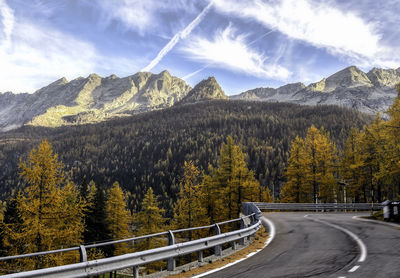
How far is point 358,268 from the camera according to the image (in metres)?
7.71

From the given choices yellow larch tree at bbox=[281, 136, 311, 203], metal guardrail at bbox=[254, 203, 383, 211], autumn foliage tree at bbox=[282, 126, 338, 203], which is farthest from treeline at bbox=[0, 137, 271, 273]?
autumn foliage tree at bbox=[282, 126, 338, 203]

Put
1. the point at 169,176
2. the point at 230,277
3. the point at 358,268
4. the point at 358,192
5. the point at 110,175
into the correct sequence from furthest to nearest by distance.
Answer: the point at 110,175 < the point at 169,176 < the point at 358,192 < the point at 358,268 < the point at 230,277

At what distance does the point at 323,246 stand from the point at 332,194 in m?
29.9

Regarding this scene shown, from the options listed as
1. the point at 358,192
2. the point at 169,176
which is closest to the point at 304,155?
the point at 358,192

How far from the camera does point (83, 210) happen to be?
24.1 m

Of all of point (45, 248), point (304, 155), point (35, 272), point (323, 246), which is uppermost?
point (304, 155)

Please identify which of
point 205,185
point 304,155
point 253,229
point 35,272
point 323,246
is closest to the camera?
point 35,272

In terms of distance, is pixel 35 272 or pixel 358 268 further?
pixel 358 268

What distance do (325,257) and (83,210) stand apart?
20071 mm

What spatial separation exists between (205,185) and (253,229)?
19760 mm

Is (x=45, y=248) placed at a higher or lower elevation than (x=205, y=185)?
lower

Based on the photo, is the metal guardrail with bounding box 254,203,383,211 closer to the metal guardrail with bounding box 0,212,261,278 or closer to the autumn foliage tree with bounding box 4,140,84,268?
the autumn foliage tree with bounding box 4,140,84,268

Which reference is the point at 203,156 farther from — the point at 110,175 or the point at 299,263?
the point at 299,263

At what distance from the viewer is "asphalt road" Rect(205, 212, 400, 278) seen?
24.3 ft
